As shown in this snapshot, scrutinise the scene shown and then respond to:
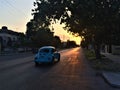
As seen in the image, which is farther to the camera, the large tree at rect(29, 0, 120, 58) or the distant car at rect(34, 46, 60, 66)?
the distant car at rect(34, 46, 60, 66)

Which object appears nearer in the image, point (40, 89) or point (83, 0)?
point (40, 89)

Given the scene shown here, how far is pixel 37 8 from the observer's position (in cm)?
2895

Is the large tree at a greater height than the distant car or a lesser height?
greater

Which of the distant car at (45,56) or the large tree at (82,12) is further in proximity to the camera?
the distant car at (45,56)

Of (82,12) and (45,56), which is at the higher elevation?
(82,12)

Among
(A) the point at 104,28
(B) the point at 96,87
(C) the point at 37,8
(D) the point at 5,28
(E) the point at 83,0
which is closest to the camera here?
(B) the point at 96,87

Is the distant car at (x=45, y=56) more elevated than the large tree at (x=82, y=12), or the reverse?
the large tree at (x=82, y=12)

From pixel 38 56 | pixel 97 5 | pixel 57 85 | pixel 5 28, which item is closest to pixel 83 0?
pixel 97 5

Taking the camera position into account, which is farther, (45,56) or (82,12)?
(45,56)

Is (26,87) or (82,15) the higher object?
(82,15)

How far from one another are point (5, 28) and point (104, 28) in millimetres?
105804

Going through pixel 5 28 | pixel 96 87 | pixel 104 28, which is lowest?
pixel 96 87

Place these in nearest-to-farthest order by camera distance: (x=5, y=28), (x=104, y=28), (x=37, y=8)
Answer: (x=37, y=8) → (x=104, y=28) → (x=5, y=28)

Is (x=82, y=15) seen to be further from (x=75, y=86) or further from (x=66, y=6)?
(x=75, y=86)
